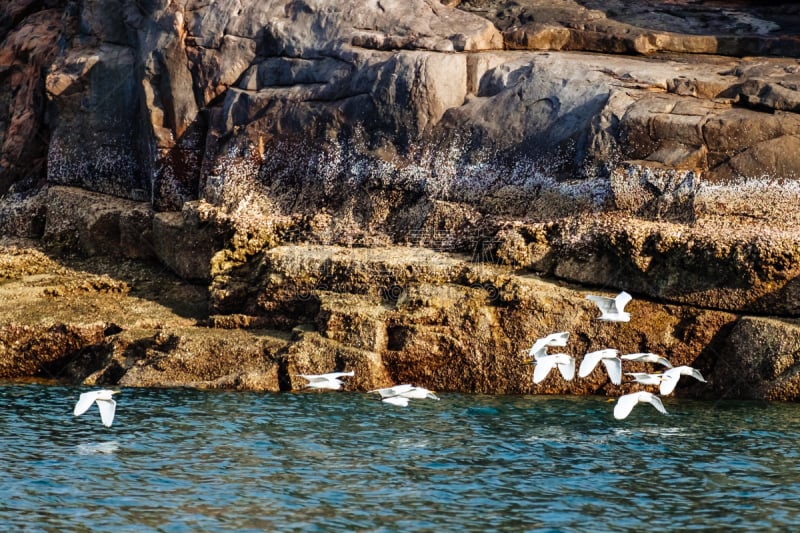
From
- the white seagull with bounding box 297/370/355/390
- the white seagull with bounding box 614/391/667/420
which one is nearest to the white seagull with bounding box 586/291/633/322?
the white seagull with bounding box 614/391/667/420

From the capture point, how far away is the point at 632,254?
17.0 m

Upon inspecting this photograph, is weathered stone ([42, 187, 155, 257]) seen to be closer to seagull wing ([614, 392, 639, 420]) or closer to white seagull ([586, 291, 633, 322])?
white seagull ([586, 291, 633, 322])

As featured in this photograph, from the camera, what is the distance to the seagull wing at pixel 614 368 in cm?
1423

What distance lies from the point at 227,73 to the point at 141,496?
453 inches

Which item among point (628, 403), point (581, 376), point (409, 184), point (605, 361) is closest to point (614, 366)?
point (605, 361)

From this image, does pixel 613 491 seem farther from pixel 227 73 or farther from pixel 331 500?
pixel 227 73

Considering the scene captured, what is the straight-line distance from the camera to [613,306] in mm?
15172

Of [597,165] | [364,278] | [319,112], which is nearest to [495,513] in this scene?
[364,278]

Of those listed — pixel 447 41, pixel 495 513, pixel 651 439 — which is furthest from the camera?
pixel 447 41

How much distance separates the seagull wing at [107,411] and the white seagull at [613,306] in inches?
221

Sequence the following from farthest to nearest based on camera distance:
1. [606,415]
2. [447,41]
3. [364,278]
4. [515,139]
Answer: [447,41] → [515,139] → [364,278] → [606,415]

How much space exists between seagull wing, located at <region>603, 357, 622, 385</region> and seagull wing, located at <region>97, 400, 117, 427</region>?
552cm

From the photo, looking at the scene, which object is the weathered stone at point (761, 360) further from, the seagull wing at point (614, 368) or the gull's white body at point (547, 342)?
the gull's white body at point (547, 342)

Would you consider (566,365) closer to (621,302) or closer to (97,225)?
(621,302)
